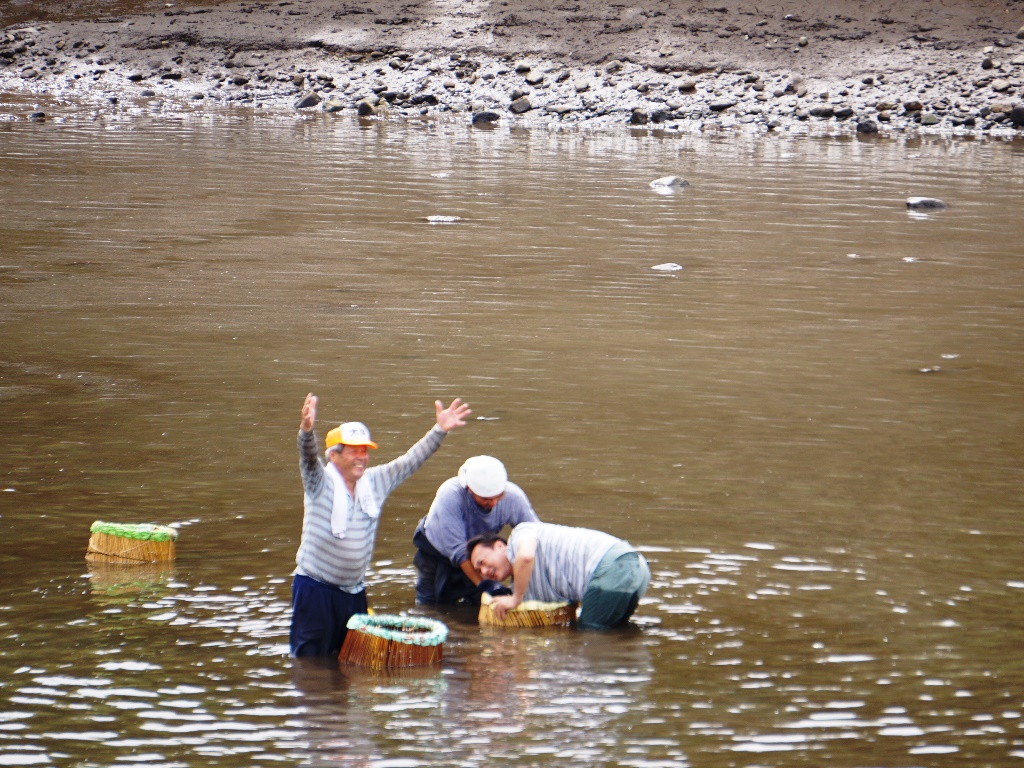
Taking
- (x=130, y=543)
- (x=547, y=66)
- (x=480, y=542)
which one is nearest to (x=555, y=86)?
(x=547, y=66)

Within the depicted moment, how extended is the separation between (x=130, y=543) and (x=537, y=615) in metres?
2.07

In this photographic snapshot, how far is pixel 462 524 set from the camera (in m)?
7.16

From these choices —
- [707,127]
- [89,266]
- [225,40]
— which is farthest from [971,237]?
[225,40]

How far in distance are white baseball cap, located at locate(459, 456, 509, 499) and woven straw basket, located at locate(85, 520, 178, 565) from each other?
1.56 metres

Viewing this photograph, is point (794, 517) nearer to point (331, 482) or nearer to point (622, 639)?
point (622, 639)

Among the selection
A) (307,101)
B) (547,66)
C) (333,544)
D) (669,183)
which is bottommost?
(333,544)

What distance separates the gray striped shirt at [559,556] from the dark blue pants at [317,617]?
36.0 inches

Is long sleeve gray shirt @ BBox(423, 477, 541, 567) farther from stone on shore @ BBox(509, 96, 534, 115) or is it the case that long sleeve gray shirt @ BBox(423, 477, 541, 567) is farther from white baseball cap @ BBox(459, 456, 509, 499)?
stone on shore @ BBox(509, 96, 534, 115)

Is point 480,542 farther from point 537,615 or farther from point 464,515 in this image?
point 537,615

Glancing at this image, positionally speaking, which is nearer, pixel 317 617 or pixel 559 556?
pixel 317 617

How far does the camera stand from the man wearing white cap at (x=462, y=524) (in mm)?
6965

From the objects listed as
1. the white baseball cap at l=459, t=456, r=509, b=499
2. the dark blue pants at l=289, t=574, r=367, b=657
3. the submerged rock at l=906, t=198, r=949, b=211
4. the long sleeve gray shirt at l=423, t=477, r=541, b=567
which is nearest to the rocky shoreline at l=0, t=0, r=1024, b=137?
the submerged rock at l=906, t=198, r=949, b=211

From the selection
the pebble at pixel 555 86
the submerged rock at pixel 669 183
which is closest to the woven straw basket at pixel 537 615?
the submerged rock at pixel 669 183

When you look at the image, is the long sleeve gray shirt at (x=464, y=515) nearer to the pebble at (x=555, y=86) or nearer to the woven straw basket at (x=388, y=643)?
the woven straw basket at (x=388, y=643)
